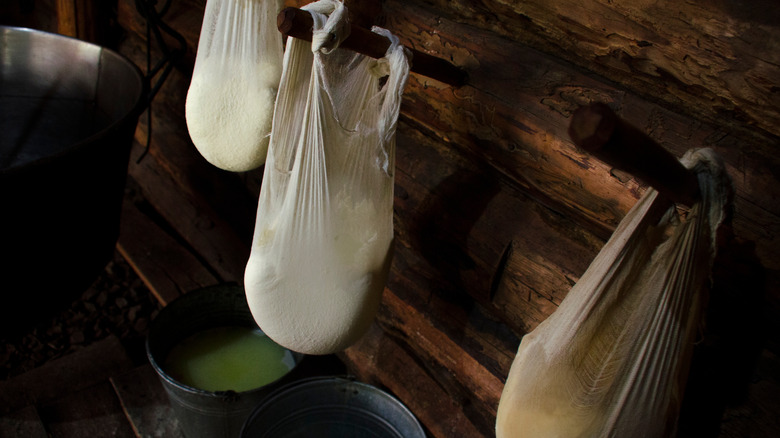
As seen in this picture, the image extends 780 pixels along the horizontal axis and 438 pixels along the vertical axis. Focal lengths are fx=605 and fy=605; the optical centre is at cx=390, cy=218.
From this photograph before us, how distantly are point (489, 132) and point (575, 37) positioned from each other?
0.66 ft

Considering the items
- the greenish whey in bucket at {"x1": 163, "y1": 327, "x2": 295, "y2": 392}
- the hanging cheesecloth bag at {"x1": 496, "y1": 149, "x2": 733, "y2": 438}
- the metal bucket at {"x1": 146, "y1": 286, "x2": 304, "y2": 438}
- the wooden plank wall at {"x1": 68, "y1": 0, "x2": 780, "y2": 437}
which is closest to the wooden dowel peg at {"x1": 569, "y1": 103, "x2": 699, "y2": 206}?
the hanging cheesecloth bag at {"x1": 496, "y1": 149, "x2": 733, "y2": 438}

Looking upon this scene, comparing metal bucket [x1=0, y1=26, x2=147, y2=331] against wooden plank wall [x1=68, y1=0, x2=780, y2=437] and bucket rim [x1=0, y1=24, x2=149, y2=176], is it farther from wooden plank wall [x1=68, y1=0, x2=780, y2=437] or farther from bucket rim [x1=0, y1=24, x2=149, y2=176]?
wooden plank wall [x1=68, y1=0, x2=780, y2=437]

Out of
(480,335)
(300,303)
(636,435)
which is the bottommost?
(480,335)

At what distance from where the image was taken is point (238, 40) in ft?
3.18

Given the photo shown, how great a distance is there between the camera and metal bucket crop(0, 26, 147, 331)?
3.88ft

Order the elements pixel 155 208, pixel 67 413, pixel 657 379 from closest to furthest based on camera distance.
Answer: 1. pixel 657 379
2. pixel 67 413
3. pixel 155 208

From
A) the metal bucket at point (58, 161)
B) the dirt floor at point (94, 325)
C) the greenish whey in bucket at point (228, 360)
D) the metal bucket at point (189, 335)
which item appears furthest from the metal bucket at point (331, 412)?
the dirt floor at point (94, 325)

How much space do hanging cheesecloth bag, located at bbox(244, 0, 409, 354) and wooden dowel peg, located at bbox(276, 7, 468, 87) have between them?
40 mm

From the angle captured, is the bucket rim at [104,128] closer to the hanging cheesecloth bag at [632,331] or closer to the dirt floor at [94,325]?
the dirt floor at [94,325]

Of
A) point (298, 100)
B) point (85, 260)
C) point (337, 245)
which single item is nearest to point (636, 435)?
point (337, 245)

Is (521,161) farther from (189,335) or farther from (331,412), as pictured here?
(189,335)

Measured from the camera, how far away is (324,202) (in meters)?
0.85

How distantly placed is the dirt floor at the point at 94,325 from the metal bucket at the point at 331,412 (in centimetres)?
68

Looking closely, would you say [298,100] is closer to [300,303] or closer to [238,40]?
[238,40]
